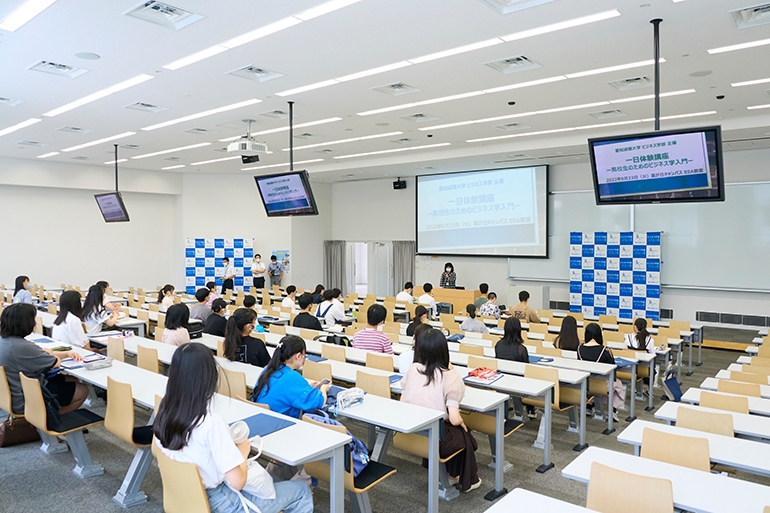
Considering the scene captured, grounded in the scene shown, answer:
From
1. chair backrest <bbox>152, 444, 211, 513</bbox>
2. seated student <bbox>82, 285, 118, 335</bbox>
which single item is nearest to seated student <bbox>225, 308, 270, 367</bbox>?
chair backrest <bbox>152, 444, 211, 513</bbox>

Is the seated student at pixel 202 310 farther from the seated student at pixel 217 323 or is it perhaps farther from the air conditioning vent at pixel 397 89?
the air conditioning vent at pixel 397 89

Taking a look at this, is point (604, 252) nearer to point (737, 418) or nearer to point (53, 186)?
point (737, 418)

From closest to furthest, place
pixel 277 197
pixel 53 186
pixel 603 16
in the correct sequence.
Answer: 1. pixel 603 16
2. pixel 277 197
3. pixel 53 186

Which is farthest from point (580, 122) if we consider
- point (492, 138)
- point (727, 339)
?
point (727, 339)

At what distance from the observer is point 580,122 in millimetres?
9234

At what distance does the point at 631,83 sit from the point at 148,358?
6407 millimetres

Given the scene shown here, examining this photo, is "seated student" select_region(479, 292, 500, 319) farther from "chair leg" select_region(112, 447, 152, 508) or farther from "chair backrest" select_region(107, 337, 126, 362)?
"chair leg" select_region(112, 447, 152, 508)

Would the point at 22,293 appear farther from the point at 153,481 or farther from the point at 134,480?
the point at 134,480

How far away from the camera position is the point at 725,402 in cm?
421

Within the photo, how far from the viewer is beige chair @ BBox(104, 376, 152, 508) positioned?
3855 mm

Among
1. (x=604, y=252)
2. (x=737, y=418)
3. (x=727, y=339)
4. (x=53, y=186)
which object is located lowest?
(x=727, y=339)

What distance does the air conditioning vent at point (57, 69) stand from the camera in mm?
6164

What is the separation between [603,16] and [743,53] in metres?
2.02

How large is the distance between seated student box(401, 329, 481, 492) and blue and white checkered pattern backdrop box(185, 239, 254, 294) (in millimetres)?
13368
